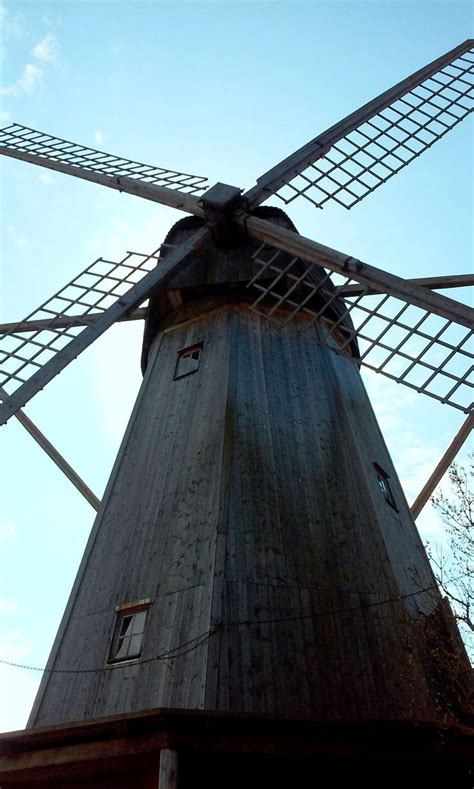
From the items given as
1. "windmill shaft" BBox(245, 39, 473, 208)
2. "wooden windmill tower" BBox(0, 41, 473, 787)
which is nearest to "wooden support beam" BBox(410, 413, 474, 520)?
"wooden windmill tower" BBox(0, 41, 473, 787)

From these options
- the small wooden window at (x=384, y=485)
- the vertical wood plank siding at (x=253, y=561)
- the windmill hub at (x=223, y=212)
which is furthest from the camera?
the windmill hub at (x=223, y=212)

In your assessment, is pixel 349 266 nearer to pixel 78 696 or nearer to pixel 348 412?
pixel 348 412

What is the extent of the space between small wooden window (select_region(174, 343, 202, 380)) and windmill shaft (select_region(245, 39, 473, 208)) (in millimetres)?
2652

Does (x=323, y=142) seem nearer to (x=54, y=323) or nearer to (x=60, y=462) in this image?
(x=54, y=323)

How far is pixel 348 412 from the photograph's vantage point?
8.85m

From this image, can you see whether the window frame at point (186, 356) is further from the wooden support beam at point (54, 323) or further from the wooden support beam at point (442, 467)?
the wooden support beam at point (442, 467)

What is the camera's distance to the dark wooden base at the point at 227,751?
482cm

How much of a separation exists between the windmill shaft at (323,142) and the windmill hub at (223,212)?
0.85 feet

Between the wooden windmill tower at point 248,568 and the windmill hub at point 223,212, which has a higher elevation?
the windmill hub at point 223,212

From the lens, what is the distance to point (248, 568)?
6.26 m

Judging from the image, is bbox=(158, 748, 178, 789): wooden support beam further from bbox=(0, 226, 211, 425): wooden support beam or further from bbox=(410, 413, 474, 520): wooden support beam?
bbox=(410, 413, 474, 520): wooden support beam

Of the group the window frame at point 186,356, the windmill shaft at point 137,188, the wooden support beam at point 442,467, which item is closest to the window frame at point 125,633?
the window frame at point 186,356

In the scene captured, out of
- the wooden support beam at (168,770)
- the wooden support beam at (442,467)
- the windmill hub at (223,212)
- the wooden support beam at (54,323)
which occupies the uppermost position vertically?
the windmill hub at (223,212)

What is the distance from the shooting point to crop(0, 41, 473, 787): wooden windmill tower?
5.10 metres
